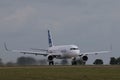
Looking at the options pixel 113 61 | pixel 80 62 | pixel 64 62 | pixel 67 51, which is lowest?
pixel 113 61

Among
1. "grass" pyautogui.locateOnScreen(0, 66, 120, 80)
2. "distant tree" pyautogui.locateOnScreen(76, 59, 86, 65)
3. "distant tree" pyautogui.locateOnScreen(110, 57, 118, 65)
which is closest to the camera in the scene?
"grass" pyautogui.locateOnScreen(0, 66, 120, 80)

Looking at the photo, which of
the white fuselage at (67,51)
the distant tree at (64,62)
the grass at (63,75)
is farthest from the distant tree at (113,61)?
the grass at (63,75)

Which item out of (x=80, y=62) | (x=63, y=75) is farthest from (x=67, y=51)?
(x=63, y=75)

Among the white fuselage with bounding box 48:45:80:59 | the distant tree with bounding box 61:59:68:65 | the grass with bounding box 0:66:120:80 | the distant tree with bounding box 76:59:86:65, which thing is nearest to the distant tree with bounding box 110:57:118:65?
the distant tree with bounding box 76:59:86:65

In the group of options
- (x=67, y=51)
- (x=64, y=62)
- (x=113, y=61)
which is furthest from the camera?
(x=113, y=61)

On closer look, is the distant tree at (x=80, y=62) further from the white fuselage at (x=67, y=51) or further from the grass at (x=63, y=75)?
the grass at (x=63, y=75)

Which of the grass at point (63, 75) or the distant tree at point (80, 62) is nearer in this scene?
the grass at point (63, 75)

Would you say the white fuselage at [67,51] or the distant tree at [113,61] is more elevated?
the white fuselage at [67,51]

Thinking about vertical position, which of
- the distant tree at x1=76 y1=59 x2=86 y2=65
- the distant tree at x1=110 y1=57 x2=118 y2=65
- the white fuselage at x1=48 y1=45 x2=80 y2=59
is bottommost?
the distant tree at x1=110 y1=57 x2=118 y2=65

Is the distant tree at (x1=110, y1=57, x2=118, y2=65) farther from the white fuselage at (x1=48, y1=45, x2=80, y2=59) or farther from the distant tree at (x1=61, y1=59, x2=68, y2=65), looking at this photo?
the distant tree at (x1=61, y1=59, x2=68, y2=65)

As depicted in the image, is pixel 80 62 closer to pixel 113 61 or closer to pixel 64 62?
pixel 64 62

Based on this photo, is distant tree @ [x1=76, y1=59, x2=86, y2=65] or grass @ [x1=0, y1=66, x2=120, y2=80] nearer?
grass @ [x1=0, y1=66, x2=120, y2=80]

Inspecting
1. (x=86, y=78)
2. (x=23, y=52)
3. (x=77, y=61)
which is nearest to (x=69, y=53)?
(x=77, y=61)

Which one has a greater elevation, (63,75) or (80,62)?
(63,75)
